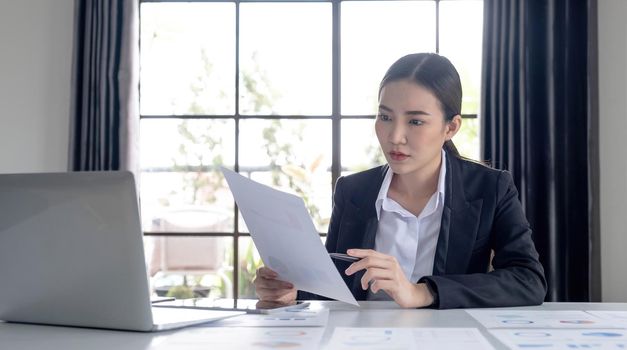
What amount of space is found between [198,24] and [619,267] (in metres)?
2.39

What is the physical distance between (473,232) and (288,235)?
0.69 m

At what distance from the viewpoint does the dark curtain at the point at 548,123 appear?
3572 millimetres

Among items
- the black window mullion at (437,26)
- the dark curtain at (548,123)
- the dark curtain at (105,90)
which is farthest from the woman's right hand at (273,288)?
the black window mullion at (437,26)

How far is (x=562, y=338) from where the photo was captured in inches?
46.4

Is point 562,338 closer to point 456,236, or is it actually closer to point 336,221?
point 456,236

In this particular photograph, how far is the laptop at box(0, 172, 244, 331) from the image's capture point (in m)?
1.12

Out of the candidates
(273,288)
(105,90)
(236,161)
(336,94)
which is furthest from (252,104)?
(273,288)

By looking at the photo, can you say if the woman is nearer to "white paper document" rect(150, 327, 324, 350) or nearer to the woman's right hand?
the woman's right hand

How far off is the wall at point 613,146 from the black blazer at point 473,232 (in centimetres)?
165

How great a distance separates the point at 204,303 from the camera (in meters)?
1.63

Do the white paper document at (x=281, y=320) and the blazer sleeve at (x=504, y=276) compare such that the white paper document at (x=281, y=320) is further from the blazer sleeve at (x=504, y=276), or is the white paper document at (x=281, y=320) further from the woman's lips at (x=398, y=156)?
the woman's lips at (x=398, y=156)

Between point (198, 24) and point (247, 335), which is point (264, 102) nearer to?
point (198, 24)

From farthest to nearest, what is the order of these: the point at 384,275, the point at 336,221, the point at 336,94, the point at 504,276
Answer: the point at 336,94 < the point at 336,221 < the point at 504,276 < the point at 384,275

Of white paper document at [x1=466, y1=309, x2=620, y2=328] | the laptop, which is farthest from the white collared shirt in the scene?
the laptop
